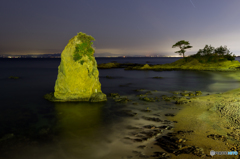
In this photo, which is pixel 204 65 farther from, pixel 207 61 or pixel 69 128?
pixel 69 128

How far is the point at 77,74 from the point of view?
54.7 ft

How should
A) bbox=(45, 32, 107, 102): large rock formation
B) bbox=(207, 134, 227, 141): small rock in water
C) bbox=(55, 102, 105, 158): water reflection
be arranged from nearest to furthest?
1. bbox=(207, 134, 227, 141): small rock in water
2. bbox=(55, 102, 105, 158): water reflection
3. bbox=(45, 32, 107, 102): large rock formation

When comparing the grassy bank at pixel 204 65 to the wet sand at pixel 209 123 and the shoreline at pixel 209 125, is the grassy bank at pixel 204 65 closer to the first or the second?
the wet sand at pixel 209 123

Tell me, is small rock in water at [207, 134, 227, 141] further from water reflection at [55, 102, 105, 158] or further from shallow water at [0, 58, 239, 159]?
water reflection at [55, 102, 105, 158]

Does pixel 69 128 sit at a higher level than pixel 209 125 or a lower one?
lower

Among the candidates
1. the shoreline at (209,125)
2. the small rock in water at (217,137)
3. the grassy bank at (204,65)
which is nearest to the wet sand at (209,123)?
the shoreline at (209,125)

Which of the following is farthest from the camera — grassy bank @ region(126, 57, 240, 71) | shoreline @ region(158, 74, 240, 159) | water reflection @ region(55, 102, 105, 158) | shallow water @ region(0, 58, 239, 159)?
grassy bank @ region(126, 57, 240, 71)

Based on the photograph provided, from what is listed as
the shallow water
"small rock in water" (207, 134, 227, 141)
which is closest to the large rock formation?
the shallow water

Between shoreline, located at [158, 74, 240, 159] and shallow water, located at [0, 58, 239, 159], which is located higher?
shoreline, located at [158, 74, 240, 159]

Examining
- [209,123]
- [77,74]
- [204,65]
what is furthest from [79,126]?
[204,65]

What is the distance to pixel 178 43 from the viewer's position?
238 feet

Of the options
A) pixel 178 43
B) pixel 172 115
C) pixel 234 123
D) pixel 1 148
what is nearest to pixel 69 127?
pixel 1 148

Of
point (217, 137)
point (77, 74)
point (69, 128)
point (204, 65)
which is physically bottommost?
point (69, 128)

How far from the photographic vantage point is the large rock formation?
16594 mm
